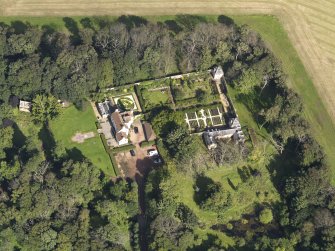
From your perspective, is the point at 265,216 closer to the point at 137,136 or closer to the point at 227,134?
the point at 227,134

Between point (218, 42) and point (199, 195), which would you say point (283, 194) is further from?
point (218, 42)

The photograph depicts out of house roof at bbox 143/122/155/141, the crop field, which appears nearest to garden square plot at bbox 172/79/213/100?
house roof at bbox 143/122/155/141

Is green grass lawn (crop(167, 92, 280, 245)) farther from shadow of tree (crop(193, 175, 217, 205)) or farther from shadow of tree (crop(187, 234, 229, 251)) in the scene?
shadow of tree (crop(187, 234, 229, 251))

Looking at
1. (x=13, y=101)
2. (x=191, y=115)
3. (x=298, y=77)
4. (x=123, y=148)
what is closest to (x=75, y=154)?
(x=123, y=148)

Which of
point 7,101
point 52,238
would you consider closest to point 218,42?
point 7,101

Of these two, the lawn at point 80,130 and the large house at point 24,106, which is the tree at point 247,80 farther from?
the large house at point 24,106
